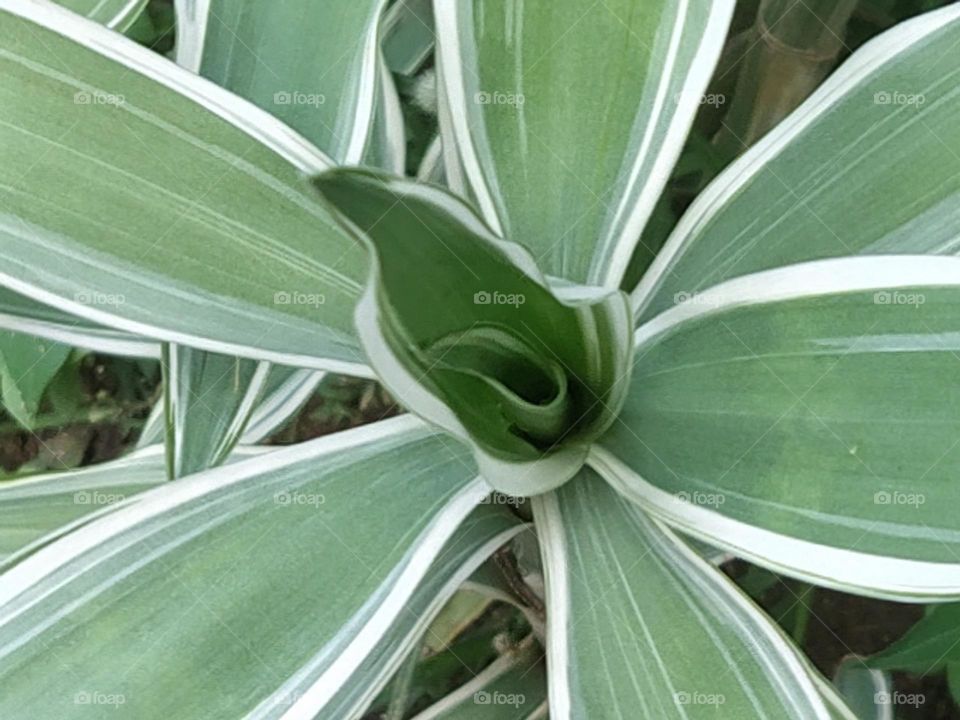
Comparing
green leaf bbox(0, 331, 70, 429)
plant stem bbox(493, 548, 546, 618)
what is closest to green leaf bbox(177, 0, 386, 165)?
plant stem bbox(493, 548, 546, 618)

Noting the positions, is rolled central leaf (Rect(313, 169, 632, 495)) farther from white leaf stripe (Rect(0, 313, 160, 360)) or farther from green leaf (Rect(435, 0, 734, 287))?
white leaf stripe (Rect(0, 313, 160, 360))

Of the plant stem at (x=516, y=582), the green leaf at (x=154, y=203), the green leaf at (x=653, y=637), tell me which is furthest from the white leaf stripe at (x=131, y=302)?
the plant stem at (x=516, y=582)

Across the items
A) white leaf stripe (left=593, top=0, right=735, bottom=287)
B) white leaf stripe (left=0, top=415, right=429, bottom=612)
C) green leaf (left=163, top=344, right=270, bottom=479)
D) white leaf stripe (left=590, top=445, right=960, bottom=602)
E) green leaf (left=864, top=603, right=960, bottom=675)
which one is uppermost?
white leaf stripe (left=593, top=0, right=735, bottom=287)

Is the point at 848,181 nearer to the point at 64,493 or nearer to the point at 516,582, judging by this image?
the point at 516,582

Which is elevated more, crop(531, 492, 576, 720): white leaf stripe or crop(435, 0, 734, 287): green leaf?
crop(435, 0, 734, 287): green leaf

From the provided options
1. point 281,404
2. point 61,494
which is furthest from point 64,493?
point 281,404

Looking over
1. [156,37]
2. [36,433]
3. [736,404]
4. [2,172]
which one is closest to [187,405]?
[2,172]

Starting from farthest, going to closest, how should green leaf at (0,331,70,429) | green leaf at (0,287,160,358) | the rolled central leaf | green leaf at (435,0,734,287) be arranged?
green leaf at (0,331,70,429)
green leaf at (0,287,160,358)
green leaf at (435,0,734,287)
the rolled central leaf

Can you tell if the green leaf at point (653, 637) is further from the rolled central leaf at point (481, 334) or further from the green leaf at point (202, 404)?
the green leaf at point (202, 404)
